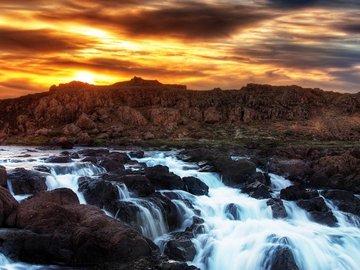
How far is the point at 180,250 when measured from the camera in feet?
76.5

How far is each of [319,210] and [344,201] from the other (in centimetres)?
335

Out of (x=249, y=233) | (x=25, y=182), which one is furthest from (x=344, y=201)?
(x=25, y=182)

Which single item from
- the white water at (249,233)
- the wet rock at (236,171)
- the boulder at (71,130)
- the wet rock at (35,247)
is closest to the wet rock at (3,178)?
the white water at (249,233)

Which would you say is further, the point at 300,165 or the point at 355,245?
the point at 300,165

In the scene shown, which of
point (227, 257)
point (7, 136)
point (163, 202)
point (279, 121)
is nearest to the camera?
point (227, 257)

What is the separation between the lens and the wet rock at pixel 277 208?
103ft

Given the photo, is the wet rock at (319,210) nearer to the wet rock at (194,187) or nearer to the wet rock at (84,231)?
the wet rock at (194,187)

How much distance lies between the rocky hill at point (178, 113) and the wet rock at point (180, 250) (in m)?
61.5

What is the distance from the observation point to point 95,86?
121500 mm

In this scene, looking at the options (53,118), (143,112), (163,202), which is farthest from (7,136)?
(163,202)

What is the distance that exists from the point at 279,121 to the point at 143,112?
31.8 m

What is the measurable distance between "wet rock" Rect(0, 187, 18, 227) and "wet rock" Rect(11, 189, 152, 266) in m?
0.52

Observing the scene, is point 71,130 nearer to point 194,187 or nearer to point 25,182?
point 194,187

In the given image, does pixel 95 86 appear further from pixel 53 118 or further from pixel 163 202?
pixel 163 202
